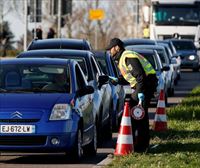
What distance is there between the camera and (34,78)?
49.3ft

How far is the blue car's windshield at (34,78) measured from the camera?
14727mm

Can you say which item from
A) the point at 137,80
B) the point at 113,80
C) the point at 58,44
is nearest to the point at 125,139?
the point at 137,80

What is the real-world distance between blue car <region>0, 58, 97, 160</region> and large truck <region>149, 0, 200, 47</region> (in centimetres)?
3080

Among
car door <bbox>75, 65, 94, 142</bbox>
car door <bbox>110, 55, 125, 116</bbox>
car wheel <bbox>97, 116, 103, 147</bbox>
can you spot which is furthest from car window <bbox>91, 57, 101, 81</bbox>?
car door <bbox>110, 55, 125, 116</bbox>

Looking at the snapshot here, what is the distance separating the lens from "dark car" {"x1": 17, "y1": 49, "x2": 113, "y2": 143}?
655 inches

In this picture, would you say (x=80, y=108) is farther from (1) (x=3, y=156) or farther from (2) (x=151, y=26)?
(2) (x=151, y=26)

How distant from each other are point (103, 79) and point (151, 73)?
1.66 metres

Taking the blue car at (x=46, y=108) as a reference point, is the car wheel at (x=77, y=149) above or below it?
below

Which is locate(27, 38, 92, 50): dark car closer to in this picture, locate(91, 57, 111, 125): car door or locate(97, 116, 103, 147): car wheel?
locate(91, 57, 111, 125): car door

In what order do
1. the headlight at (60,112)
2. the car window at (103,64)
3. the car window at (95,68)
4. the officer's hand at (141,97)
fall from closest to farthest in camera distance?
the headlight at (60,112) < the officer's hand at (141,97) < the car window at (95,68) < the car window at (103,64)

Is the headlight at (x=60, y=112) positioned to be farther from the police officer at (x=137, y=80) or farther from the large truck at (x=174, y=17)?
the large truck at (x=174, y=17)

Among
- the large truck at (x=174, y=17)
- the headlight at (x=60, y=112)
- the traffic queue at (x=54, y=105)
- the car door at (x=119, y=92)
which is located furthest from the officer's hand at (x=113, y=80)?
the large truck at (x=174, y=17)

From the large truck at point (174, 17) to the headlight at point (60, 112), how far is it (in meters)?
32.1

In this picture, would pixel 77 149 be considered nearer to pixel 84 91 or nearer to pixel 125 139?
pixel 125 139
